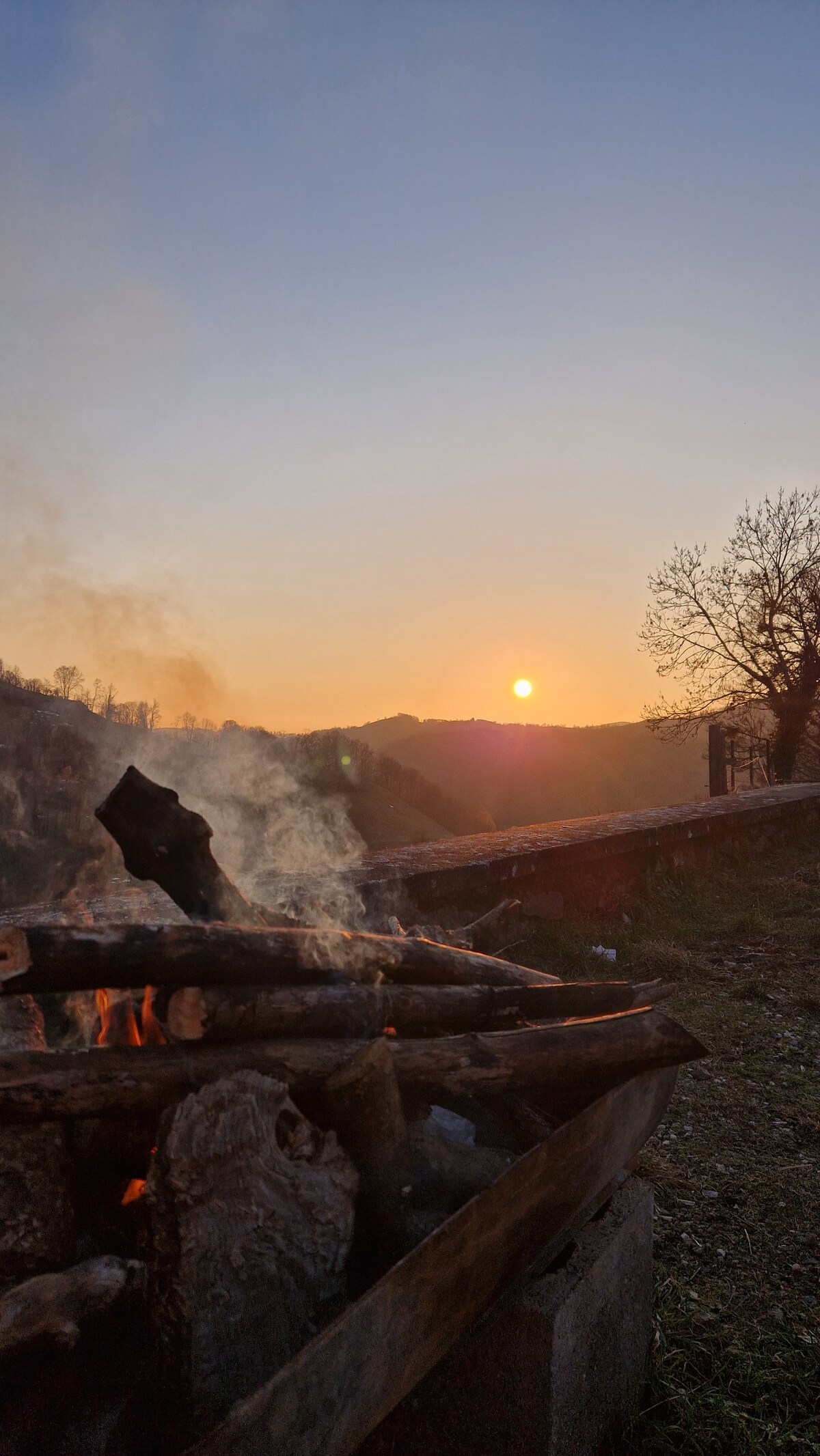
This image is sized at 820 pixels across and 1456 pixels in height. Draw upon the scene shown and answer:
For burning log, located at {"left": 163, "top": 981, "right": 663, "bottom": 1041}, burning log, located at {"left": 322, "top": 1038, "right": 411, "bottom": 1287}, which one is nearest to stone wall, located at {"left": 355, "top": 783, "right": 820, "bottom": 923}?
burning log, located at {"left": 163, "top": 981, "right": 663, "bottom": 1041}

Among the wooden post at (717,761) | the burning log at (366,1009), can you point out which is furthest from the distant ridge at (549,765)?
the burning log at (366,1009)

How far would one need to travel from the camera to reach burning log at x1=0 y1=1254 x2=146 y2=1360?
4.23 ft

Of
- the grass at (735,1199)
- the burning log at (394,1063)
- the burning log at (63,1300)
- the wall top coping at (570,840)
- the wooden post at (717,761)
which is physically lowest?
the grass at (735,1199)

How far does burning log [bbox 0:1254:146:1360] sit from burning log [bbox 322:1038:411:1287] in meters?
0.43

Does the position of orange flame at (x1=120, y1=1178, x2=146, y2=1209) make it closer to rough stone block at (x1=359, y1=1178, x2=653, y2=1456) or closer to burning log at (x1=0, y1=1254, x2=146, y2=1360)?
burning log at (x1=0, y1=1254, x2=146, y2=1360)

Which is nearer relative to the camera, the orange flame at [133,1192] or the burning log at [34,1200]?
the burning log at [34,1200]

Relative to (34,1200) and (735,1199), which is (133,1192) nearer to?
(34,1200)

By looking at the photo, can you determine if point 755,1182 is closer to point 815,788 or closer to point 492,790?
point 815,788

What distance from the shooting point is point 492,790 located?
1561 inches

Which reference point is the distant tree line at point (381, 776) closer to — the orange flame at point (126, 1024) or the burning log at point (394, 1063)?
the orange flame at point (126, 1024)

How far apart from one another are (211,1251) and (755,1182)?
241 cm

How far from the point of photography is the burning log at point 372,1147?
1551 millimetres

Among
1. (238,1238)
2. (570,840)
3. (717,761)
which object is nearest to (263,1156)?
(238,1238)

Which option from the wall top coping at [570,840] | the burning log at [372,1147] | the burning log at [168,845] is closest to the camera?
the burning log at [372,1147]
